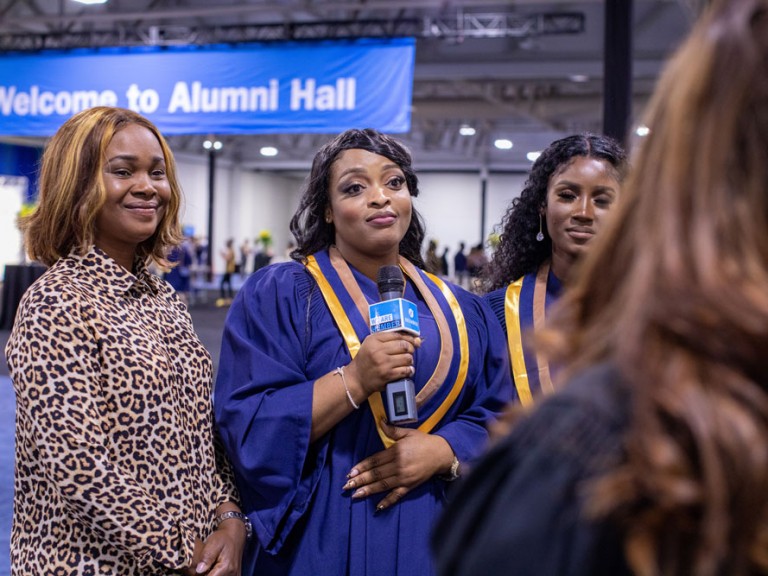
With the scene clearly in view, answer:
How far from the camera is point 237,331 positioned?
200cm

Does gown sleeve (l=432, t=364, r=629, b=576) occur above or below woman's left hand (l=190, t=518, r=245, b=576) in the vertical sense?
Result: above

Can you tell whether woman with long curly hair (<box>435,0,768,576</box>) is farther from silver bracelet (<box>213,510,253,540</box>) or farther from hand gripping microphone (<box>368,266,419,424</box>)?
silver bracelet (<box>213,510,253,540</box>)

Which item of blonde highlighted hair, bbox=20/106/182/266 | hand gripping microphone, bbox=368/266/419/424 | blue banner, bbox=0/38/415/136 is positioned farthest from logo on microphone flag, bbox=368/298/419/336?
blue banner, bbox=0/38/415/136

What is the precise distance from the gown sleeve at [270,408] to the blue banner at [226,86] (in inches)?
190

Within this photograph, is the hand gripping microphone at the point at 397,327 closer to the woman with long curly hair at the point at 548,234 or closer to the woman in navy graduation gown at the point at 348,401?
the woman in navy graduation gown at the point at 348,401

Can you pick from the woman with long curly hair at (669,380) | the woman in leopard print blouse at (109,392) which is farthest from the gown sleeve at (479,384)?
the woman with long curly hair at (669,380)

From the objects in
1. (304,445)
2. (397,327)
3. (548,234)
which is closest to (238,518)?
(304,445)

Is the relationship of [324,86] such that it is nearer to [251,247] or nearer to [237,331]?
[237,331]

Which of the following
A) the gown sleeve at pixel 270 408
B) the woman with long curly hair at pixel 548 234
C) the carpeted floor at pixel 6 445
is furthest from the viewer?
the carpeted floor at pixel 6 445

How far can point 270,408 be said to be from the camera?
1.90 metres

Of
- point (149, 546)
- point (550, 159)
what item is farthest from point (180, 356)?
point (550, 159)

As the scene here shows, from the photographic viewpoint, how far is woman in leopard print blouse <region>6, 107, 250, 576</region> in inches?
65.7

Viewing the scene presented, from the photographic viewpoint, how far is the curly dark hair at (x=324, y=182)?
2188 millimetres

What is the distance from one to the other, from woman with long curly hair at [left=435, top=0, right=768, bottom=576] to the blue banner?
604cm
